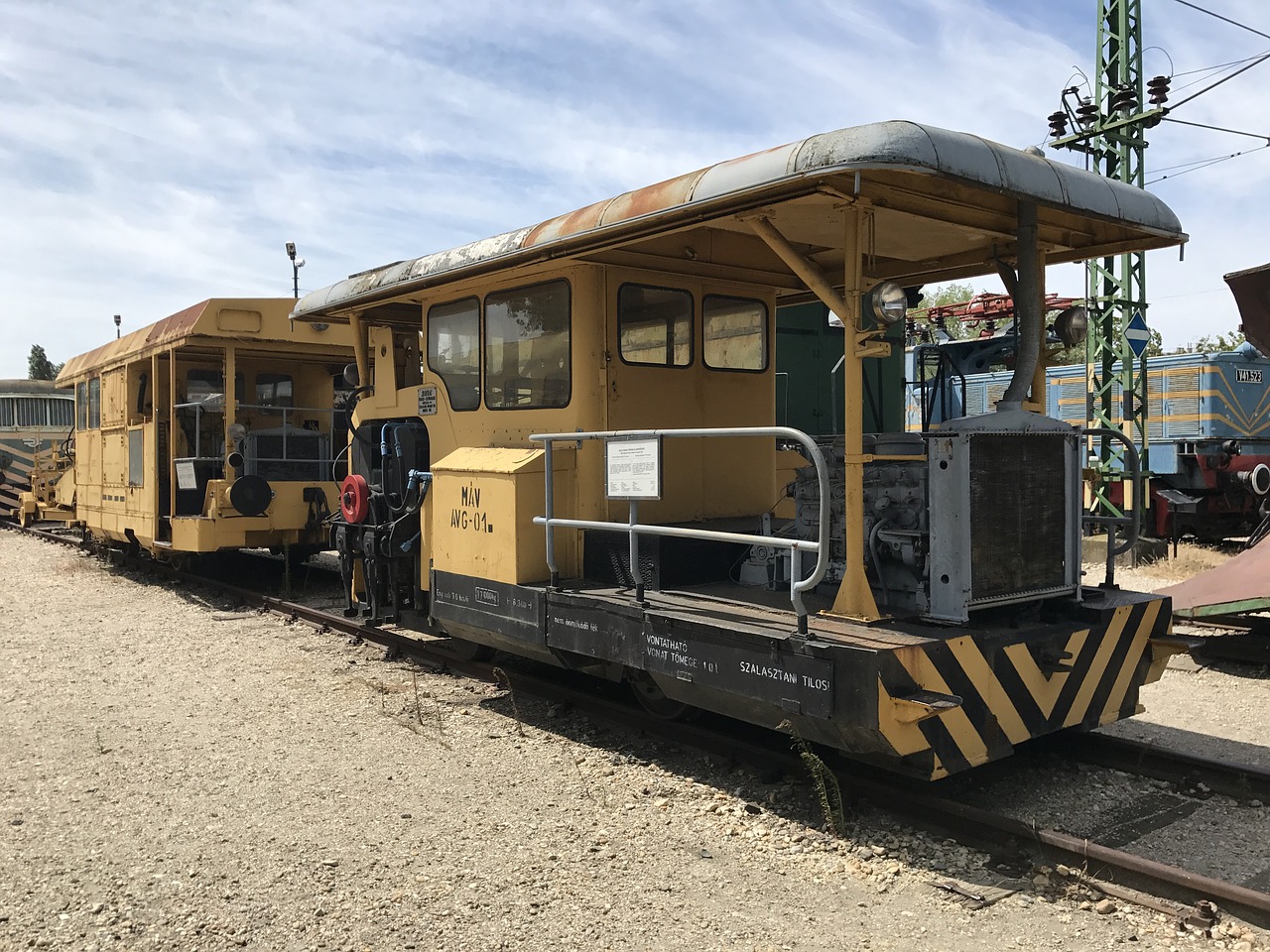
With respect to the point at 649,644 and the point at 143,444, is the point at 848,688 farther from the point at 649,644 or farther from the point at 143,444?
the point at 143,444

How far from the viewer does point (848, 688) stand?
4.02 meters

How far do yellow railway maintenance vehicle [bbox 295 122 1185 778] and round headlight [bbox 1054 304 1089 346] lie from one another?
310 mm

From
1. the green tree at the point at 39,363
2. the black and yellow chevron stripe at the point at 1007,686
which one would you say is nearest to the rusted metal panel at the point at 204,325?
the black and yellow chevron stripe at the point at 1007,686

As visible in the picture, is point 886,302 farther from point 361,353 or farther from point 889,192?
point 361,353

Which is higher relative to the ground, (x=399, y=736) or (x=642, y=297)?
(x=642, y=297)

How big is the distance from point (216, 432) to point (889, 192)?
11.0 meters

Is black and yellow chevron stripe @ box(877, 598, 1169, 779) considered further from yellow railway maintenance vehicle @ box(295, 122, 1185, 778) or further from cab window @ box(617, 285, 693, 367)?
cab window @ box(617, 285, 693, 367)

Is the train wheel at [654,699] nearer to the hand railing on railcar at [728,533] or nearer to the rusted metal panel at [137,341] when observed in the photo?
the hand railing on railcar at [728,533]

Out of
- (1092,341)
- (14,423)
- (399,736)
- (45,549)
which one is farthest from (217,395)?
(14,423)

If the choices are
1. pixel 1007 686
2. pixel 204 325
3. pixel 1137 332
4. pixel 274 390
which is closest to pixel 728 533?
pixel 1007 686

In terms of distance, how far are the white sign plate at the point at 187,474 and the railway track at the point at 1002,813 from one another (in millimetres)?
5190

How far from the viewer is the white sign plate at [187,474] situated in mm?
11094

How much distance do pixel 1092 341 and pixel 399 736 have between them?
12.3 m

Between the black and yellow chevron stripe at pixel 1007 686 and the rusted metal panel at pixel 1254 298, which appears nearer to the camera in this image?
the black and yellow chevron stripe at pixel 1007 686
